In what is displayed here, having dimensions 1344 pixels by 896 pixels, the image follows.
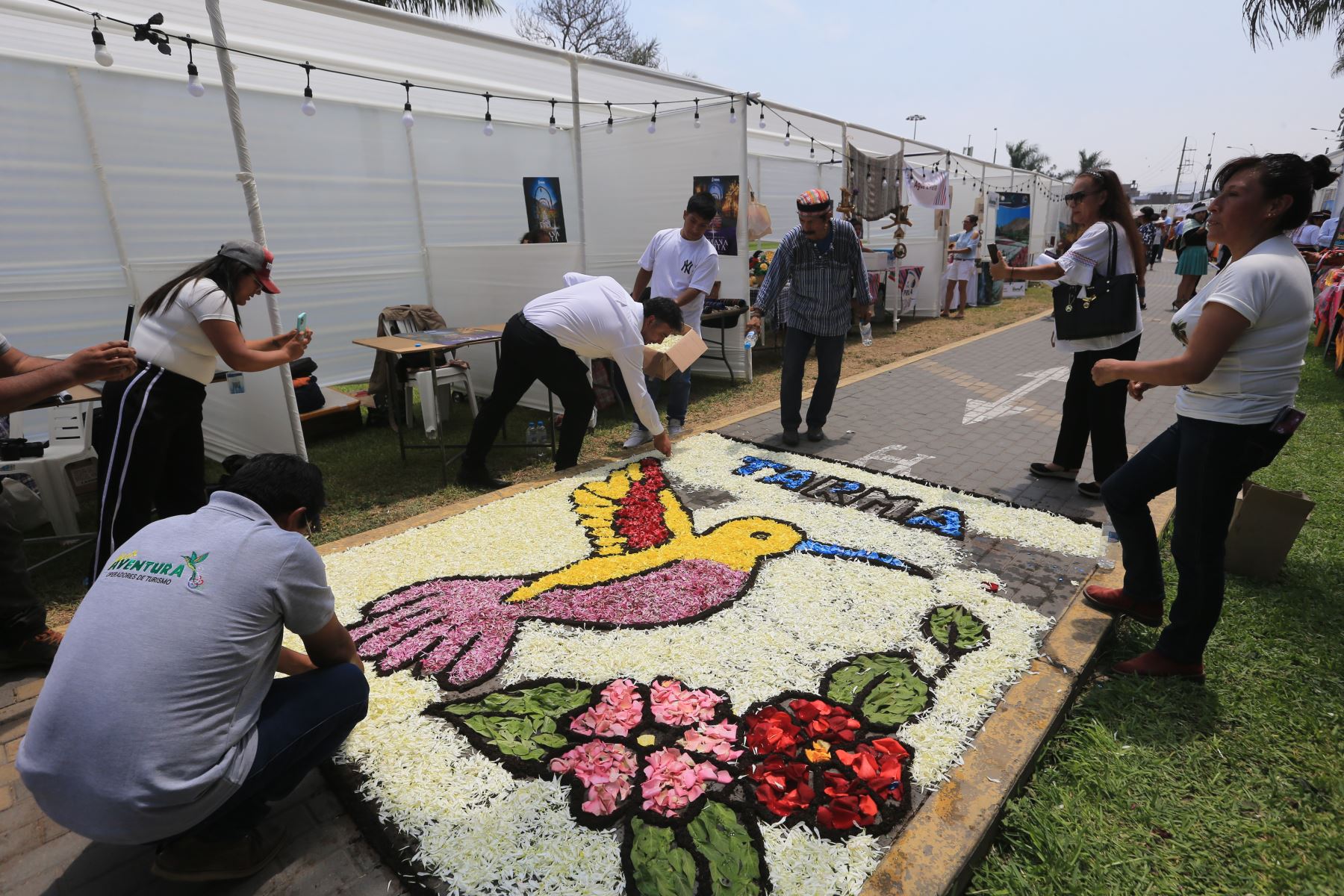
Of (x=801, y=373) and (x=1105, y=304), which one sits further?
(x=801, y=373)

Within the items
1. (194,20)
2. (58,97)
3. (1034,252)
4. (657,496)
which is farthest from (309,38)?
(1034,252)

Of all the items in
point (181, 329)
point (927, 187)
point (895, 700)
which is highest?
point (927, 187)

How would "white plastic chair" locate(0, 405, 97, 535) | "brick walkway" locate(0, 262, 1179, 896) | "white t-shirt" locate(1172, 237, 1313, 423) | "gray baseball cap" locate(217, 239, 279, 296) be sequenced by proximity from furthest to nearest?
"white plastic chair" locate(0, 405, 97, 535)
"gray baseball cap" locate(217, 239, 279, 296)
"white t-shirt" locate(1172, 237, 1313, 423)
"brick walkway" locate(0, 262, 1179, 896)

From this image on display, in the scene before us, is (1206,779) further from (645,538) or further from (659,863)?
(645,538)

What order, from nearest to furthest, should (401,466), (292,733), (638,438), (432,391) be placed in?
(292,733), (401,466), (638,438), (432,391)

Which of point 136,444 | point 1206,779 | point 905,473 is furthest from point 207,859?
point 905,473

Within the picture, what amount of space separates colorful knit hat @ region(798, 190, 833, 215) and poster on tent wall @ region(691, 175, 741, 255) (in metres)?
2.23

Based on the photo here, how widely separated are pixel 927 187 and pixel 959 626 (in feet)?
35.8

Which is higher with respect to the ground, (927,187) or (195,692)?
(927,187)

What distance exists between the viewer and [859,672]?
258cm

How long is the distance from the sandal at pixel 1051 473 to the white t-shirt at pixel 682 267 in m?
3.06

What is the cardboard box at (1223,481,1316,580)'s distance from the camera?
3.15 metres

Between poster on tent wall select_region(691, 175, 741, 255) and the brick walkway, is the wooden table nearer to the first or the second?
the brick walkway

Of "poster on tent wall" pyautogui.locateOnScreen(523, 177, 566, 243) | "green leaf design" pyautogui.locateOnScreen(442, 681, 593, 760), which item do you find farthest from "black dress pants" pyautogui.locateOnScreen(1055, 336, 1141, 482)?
"poster on tent wall" pyautogui.locateOnScreen(523, 177, 566, 243)
